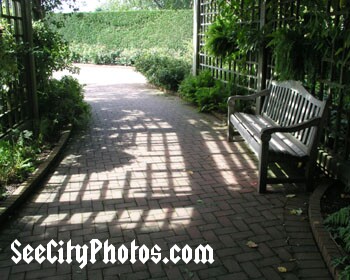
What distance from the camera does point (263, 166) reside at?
13.8 ft

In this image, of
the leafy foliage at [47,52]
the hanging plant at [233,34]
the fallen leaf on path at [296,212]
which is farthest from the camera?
the leafy foliage at [47,52]

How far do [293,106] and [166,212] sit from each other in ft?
7.10

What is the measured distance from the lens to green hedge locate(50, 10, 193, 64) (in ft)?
73.2

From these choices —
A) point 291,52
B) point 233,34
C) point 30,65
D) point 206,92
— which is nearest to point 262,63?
point 233,34

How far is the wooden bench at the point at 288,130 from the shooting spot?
4.14m

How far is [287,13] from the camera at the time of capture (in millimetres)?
5828

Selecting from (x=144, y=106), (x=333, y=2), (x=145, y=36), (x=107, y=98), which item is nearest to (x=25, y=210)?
(x=333, y=2)

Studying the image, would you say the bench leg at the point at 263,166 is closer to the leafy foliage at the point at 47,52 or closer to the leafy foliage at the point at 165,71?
the leafy foliage at the point at 47,52

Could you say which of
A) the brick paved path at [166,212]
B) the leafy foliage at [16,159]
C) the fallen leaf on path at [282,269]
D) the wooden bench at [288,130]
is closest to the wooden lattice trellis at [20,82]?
the leafy foliage at [16,159]

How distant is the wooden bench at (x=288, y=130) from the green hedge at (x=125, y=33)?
16.5 meters

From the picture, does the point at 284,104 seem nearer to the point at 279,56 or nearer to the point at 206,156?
the point at 279,56

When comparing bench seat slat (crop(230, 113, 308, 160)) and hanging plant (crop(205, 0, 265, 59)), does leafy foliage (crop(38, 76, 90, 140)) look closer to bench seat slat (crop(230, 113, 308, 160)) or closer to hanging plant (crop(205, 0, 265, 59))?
bench seat slat (crop(230, 113, 308, 160))

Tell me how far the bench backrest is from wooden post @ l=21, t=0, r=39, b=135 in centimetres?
360

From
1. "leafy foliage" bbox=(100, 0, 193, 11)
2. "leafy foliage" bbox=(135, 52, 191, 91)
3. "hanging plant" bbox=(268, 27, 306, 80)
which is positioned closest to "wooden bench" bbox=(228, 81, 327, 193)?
"hanging plant" bbox=(268, 27, 306, 80)
